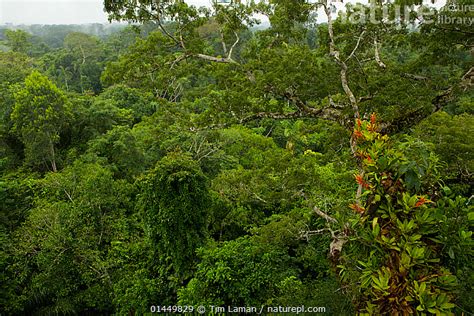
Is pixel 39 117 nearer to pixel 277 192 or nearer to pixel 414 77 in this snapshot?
pixel 277 192

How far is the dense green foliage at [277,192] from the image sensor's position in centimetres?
178

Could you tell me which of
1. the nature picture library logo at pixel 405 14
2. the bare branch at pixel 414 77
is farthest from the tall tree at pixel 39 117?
the bare branch at pixel 414 77

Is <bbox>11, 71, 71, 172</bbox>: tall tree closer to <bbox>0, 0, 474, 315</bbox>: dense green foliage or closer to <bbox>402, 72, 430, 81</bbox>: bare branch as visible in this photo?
<bbox>0, 0, 474, 315</bbox>: dense green foliage

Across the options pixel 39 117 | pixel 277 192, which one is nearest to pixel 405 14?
pixel 277 192

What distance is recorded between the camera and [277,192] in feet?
20.9

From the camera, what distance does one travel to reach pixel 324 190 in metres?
6.40

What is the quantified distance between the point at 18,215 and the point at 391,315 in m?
10.2

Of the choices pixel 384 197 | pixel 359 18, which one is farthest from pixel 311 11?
pixel 384 197

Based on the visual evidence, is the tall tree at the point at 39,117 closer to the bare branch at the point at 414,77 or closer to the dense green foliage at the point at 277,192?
the dense green foliage at the point at 277,192

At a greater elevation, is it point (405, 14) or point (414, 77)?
point (405, 14)

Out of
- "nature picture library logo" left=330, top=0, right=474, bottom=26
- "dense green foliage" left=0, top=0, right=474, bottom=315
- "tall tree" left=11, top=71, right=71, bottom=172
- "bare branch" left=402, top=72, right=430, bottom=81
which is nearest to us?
"dense green foliage" left=0, top=0, right=474, bottom=315

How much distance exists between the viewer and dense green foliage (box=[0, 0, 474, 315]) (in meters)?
1.78

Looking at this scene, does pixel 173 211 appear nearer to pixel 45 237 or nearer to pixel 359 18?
pixel 45 237

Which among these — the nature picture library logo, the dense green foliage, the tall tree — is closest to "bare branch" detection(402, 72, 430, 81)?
the dense green foliage
